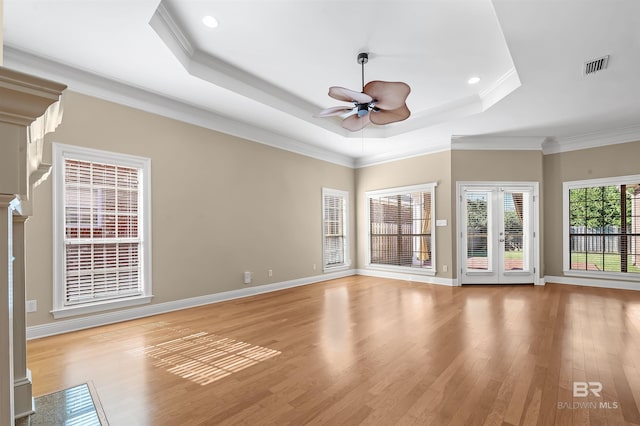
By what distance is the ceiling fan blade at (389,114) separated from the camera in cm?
367

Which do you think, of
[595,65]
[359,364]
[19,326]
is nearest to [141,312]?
[19,326]

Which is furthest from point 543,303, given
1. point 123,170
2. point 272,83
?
point 123,170

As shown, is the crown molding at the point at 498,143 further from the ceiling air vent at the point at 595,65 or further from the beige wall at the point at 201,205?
the beige wall at the point at 201,205

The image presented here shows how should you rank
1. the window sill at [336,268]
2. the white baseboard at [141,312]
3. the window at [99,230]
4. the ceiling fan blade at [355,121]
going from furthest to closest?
the window sill at [336,268], the ceiling fan blade at [355,121], the window at [99,230], the white baseboard at [141,312]

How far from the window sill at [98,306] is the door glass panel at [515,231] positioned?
6.63 metres

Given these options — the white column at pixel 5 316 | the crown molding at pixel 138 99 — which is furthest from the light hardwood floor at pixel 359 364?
→ the crown molding at pixel 138 99

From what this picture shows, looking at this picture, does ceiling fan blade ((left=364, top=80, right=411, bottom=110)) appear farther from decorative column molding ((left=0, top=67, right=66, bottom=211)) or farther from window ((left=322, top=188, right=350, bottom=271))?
window ((left=322, top=188, right=350, bottom=271))

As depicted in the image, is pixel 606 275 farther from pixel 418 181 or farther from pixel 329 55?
pixel 329 55

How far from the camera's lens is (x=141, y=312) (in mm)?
4203

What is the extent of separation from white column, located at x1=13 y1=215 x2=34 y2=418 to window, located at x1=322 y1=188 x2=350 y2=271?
18.3 ft

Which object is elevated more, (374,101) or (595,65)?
→ (595,65)

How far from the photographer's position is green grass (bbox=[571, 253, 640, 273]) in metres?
5.79

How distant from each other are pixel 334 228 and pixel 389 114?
13.7ft

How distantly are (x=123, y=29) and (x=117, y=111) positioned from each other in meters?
1.41
